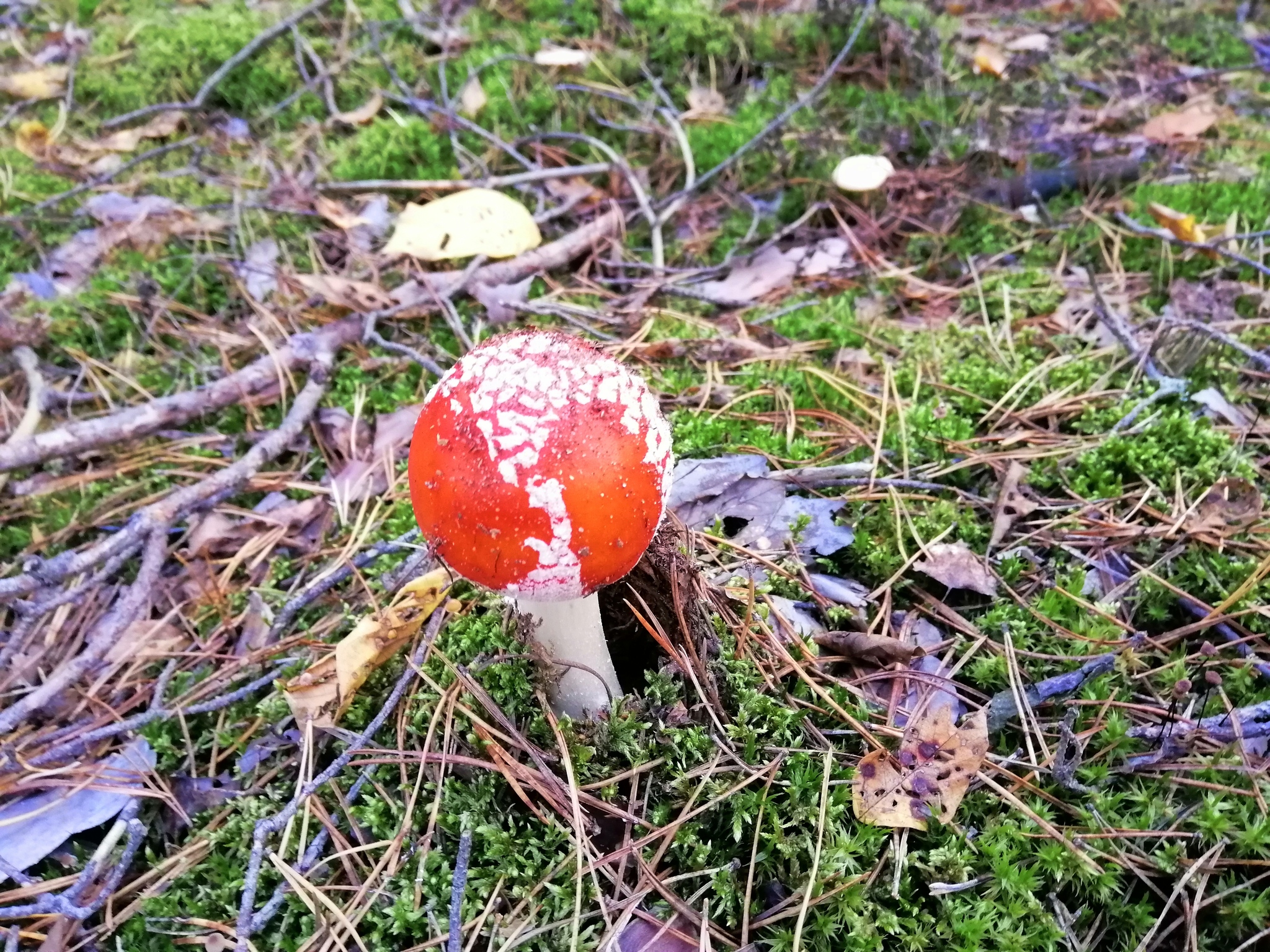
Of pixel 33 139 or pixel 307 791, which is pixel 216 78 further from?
pixel 307 791

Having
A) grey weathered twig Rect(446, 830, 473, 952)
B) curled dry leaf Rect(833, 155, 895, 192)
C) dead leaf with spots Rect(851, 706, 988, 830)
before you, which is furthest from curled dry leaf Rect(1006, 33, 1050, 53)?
grey weathered twig Rect(446, 830, 473, 952)

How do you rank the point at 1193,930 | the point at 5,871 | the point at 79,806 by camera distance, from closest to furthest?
the point at 1193,930 < the point at 5,871 < the point at 79,806

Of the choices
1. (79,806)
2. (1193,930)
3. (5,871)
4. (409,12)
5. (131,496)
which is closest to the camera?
(1193,930)

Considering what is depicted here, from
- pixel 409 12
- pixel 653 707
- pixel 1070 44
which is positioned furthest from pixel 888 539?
pixel 409 12

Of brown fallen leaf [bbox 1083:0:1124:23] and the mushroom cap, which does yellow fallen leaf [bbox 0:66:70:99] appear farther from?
brown fallen leaf [bbox 1083:0:1124:23]

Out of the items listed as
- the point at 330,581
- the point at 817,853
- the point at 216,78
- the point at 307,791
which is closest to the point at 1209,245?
the point at 817,853

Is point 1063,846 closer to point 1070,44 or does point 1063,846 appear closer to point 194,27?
point 1070,44

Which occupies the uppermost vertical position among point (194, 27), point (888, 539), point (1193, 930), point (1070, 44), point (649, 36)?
point (194, 27)
